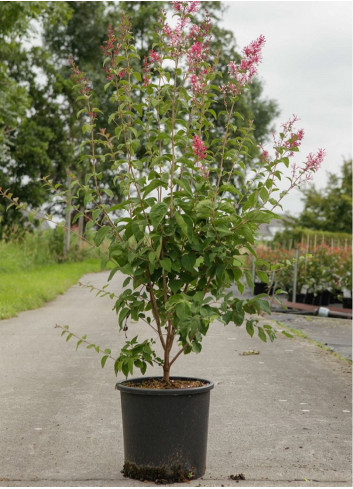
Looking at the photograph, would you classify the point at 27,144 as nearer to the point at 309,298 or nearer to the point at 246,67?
the point at 309,298

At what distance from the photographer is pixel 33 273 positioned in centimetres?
1986

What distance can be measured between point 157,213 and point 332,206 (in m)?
35.8

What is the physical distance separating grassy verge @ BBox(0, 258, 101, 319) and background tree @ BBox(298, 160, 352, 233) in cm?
2021

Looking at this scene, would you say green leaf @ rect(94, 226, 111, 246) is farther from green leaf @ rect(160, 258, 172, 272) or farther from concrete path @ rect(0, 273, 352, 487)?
concrete path @ rect(0, 273, 352, 487)

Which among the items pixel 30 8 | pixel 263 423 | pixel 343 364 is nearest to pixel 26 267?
pixel 30 8

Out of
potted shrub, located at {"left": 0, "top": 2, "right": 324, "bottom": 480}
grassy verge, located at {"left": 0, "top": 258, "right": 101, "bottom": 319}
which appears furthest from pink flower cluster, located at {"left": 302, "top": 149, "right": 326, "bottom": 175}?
grassy verge, located at {"left": 0, "top": 258, "right": 101, "bottom": 319}

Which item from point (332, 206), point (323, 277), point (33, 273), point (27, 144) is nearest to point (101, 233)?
point (323, 277)

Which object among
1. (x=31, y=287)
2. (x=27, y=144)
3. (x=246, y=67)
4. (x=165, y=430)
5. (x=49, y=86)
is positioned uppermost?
(x=49, y=86)

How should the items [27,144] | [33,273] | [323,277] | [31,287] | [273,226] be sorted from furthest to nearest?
[273,226] → [27,144] → [33,273] → [323,277] → [31,287]

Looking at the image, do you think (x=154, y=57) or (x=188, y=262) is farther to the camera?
(x=154, y=57)

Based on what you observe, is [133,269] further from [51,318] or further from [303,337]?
[51,318]

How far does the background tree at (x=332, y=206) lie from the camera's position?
37.9 m

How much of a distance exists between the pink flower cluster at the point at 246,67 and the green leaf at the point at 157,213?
3.02 ft

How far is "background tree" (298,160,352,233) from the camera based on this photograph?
37.9m
